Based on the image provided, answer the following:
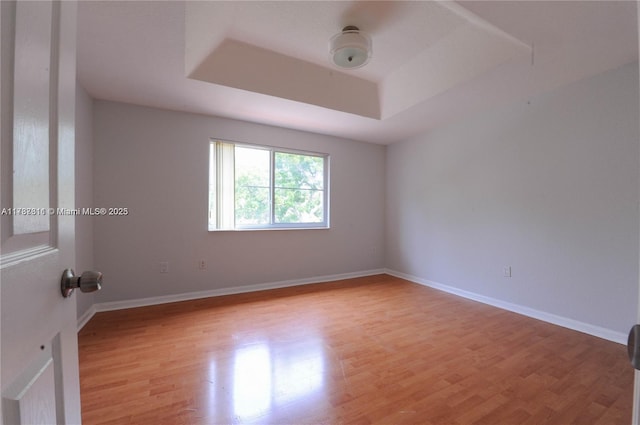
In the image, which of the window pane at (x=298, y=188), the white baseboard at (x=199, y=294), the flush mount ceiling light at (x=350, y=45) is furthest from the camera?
the window pane at (x=298, y=188)

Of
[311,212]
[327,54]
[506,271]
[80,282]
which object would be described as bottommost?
[506,271]

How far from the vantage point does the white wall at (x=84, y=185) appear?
2332 mm

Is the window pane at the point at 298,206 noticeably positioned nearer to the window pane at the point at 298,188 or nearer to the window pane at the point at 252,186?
the window pane at the point at 298,188

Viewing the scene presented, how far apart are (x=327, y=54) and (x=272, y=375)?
264 centimetres

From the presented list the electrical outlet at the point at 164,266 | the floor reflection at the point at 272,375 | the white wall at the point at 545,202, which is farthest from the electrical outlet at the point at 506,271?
the electrical outlet at the point at 164,266

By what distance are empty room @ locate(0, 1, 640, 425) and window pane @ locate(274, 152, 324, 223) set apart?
0.03 m

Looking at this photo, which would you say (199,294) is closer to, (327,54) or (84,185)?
(84,185)

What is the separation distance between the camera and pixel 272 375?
5.56 feet

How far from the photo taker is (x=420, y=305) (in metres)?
2.96

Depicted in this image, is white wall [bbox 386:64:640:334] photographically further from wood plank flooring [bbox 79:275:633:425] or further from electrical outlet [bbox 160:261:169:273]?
electrical outlet [bbox 160:261:169:273]

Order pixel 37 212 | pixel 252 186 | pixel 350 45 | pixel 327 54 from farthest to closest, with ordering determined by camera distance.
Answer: pixel 252 186 → pixel 327 54 → pixel 350 45 → pixel 37 212

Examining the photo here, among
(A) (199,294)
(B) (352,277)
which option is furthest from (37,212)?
(B) (352,277)

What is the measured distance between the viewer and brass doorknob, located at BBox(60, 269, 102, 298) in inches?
22.7

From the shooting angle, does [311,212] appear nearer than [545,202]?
No
